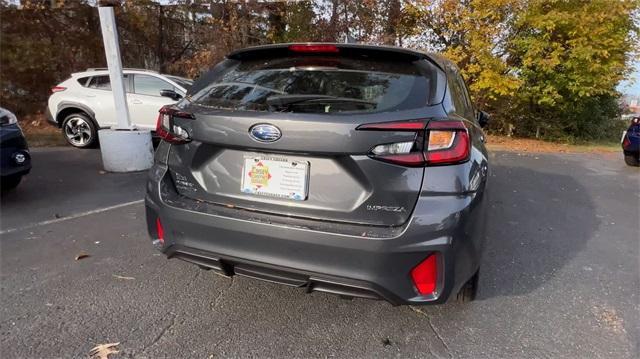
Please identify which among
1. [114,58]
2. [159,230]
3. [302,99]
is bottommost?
[159,230]

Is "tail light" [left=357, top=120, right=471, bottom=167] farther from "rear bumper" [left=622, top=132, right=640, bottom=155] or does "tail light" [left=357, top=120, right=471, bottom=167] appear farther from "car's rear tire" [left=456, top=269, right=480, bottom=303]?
"rear bumper" [left=622, top=132, right=640, bottom=155]

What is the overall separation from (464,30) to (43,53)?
35.8 feet

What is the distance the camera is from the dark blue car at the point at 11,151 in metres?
4.11

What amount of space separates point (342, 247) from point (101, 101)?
785cm

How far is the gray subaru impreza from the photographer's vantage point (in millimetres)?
1875

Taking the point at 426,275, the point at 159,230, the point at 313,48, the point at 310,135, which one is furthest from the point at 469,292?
the point at 159,230

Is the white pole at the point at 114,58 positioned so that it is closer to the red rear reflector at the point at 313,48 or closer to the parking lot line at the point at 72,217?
the parking lot line at the point at 72,217

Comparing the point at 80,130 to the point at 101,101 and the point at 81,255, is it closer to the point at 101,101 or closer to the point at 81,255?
the point at 101,101

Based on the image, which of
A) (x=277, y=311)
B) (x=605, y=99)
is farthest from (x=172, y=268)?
(x=605, y=99)

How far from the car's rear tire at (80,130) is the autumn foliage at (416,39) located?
12.6ft

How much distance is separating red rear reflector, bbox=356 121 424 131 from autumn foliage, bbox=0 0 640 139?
9706 millimetres

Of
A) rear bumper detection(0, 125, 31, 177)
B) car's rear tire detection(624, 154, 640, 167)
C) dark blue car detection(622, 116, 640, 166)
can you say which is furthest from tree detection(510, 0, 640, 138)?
rear bumper detection(0, 125, 31, 177)

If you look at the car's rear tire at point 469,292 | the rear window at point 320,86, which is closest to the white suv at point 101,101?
the rear window at point 320,86

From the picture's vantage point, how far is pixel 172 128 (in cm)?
230
